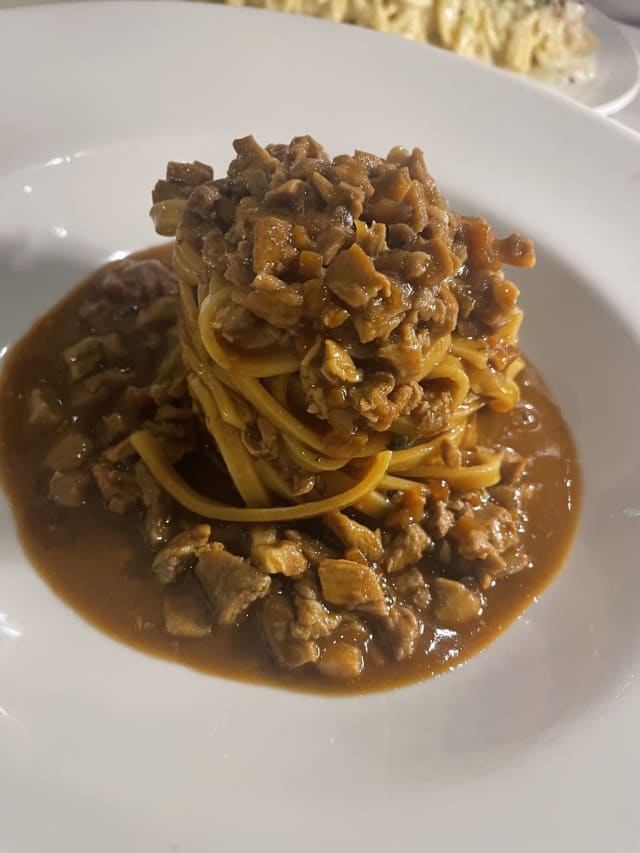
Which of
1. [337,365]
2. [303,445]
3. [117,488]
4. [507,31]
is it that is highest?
[507,31]

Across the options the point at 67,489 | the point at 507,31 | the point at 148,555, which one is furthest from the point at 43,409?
the point at 507,31

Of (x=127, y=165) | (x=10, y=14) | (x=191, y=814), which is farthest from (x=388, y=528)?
(x=10, y=14)

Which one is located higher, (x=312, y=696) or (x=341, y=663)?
(x=341, y=663)

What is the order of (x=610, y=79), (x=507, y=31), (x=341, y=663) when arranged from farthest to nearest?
(x=507, y=31)
(x=610, y=79)
(x=341, y=663)

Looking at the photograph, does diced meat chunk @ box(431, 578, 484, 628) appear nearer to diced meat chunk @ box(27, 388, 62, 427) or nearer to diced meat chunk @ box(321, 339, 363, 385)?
diced meat chunk @ box(321, 339, 363, 385)

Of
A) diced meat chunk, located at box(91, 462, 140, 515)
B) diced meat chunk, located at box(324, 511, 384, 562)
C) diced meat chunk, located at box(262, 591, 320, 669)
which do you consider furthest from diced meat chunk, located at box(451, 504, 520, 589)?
diced meat chunk, located at box(91, 462, 140, 515)

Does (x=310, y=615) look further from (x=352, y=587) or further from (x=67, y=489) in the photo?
(x=67, y=489)

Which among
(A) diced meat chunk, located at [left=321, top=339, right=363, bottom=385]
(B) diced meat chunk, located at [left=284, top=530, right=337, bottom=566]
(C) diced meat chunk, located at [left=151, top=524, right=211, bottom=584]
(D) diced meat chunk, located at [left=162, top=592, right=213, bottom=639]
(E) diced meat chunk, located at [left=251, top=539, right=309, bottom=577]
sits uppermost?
(A) diced meat chunk, located at [left=321, top=339, right=363, bottom=385]
